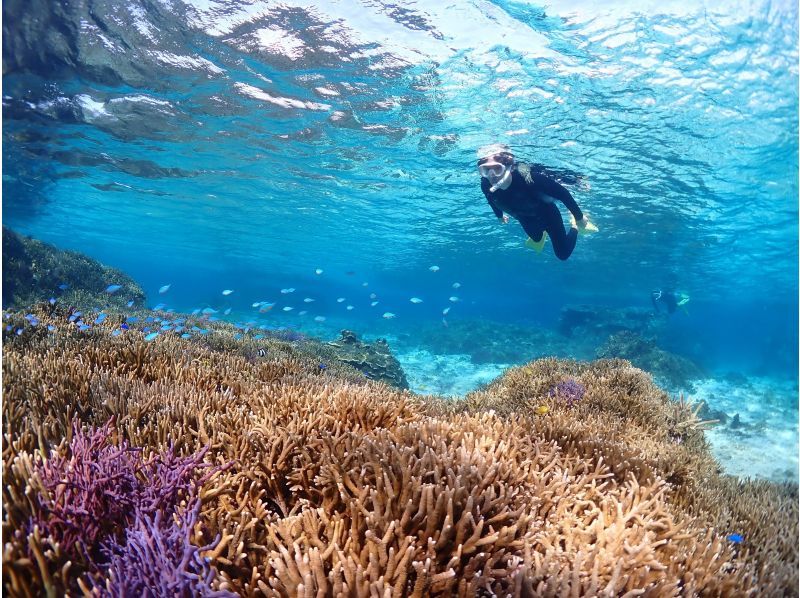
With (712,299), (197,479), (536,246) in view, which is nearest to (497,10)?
(536,246)

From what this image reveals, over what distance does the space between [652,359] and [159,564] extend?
28257 mm

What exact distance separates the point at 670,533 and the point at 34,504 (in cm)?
417

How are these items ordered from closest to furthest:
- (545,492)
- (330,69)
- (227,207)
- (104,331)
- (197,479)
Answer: (197,479)
(545,492)
(104,331)
(330,69)
(227,207)

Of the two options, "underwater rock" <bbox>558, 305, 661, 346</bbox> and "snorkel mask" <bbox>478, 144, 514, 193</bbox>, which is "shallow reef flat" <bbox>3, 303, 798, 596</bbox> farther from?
"underwater rock" <bbox>558, 305, 661, 346</bbox>

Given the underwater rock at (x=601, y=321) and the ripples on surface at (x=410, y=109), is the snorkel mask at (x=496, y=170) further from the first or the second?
the underwater rock at (x=601, y=321)

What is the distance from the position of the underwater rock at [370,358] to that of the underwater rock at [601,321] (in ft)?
77.2

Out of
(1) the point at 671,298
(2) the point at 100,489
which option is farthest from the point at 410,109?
(1) the point at 671,298

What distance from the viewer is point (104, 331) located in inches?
278

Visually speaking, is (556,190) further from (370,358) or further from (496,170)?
(370,358)

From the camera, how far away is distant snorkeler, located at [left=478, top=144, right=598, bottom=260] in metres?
8.41

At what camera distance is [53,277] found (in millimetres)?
16547

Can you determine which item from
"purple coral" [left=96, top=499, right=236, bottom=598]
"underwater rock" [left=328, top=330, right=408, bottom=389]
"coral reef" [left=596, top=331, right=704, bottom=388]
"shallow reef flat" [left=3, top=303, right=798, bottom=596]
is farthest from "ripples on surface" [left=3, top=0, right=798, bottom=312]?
"purple coral" [left=96, top=499, right=236, bottom=598]

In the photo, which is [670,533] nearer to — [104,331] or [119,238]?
[104,331]

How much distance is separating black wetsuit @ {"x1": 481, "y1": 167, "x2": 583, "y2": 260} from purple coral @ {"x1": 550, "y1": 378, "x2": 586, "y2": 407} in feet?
10.5
